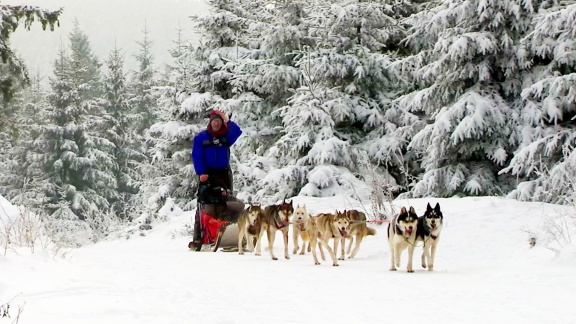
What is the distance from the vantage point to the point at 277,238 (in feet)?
40.8

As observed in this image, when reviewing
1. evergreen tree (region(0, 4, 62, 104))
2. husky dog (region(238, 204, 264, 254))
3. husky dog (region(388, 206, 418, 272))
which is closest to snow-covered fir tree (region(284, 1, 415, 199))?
husky dog (region(238, 204, 264, 254))

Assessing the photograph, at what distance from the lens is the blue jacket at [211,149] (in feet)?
37.0

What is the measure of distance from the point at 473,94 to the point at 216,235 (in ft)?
23.2

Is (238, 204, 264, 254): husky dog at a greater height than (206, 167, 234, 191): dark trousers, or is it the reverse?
(206, 167, 234, 191): dark trousers

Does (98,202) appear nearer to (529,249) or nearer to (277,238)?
(277,238)

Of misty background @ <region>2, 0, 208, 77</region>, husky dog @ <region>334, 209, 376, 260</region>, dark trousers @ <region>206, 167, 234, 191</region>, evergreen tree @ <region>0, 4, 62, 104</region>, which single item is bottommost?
husky dog @ <region>334, 209, 376, 260</region>

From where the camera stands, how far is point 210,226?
11266 millimetres

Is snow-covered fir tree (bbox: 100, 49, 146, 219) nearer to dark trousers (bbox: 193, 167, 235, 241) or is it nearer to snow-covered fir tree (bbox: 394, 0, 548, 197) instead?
snow-covered fir tree (bbox: 394, 0, 548, 197)

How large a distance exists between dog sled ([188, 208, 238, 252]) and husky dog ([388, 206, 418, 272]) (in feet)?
12.2

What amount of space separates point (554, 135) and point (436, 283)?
763 centimetres

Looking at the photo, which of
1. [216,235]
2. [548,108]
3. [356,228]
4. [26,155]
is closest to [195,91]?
[216,235]

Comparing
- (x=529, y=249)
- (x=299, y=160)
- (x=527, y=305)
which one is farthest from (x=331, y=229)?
(x=299, y=160)

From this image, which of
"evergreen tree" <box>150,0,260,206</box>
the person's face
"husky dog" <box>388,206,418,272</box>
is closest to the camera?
"husky dog" <box>388,206,418,272</box>

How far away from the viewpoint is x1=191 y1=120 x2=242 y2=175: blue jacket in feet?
37.0
